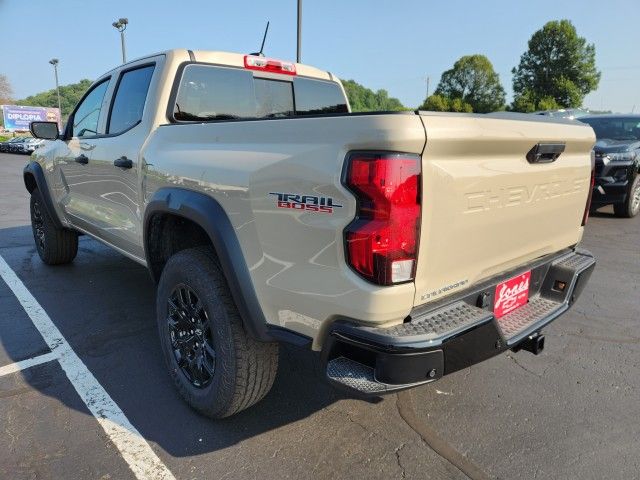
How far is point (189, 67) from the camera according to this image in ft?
10.0

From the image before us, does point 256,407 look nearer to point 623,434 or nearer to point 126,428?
point 126,428

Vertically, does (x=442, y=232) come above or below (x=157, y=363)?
above

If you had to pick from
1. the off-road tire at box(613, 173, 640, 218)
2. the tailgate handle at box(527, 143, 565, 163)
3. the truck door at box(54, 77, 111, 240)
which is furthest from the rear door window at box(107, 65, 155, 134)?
the off-road tire at box(613, 173, 640, 218)

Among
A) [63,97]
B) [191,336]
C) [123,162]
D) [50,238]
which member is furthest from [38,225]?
[63,97]

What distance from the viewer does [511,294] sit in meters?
2.30

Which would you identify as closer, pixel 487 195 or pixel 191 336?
pixel 487 195

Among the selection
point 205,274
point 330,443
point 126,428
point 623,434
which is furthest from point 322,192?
point 623,434

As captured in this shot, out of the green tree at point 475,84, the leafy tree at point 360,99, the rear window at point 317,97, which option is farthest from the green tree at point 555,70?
the rear window at point 317,97

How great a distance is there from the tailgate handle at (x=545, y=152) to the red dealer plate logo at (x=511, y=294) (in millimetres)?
575

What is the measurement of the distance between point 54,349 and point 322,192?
2589 mm

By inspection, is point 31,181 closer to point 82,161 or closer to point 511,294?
point 82,161

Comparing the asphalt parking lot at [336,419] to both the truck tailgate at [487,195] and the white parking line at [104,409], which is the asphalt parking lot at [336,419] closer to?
the white parking line at [104,409]

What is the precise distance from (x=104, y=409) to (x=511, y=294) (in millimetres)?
2248

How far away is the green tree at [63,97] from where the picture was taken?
79.4m
